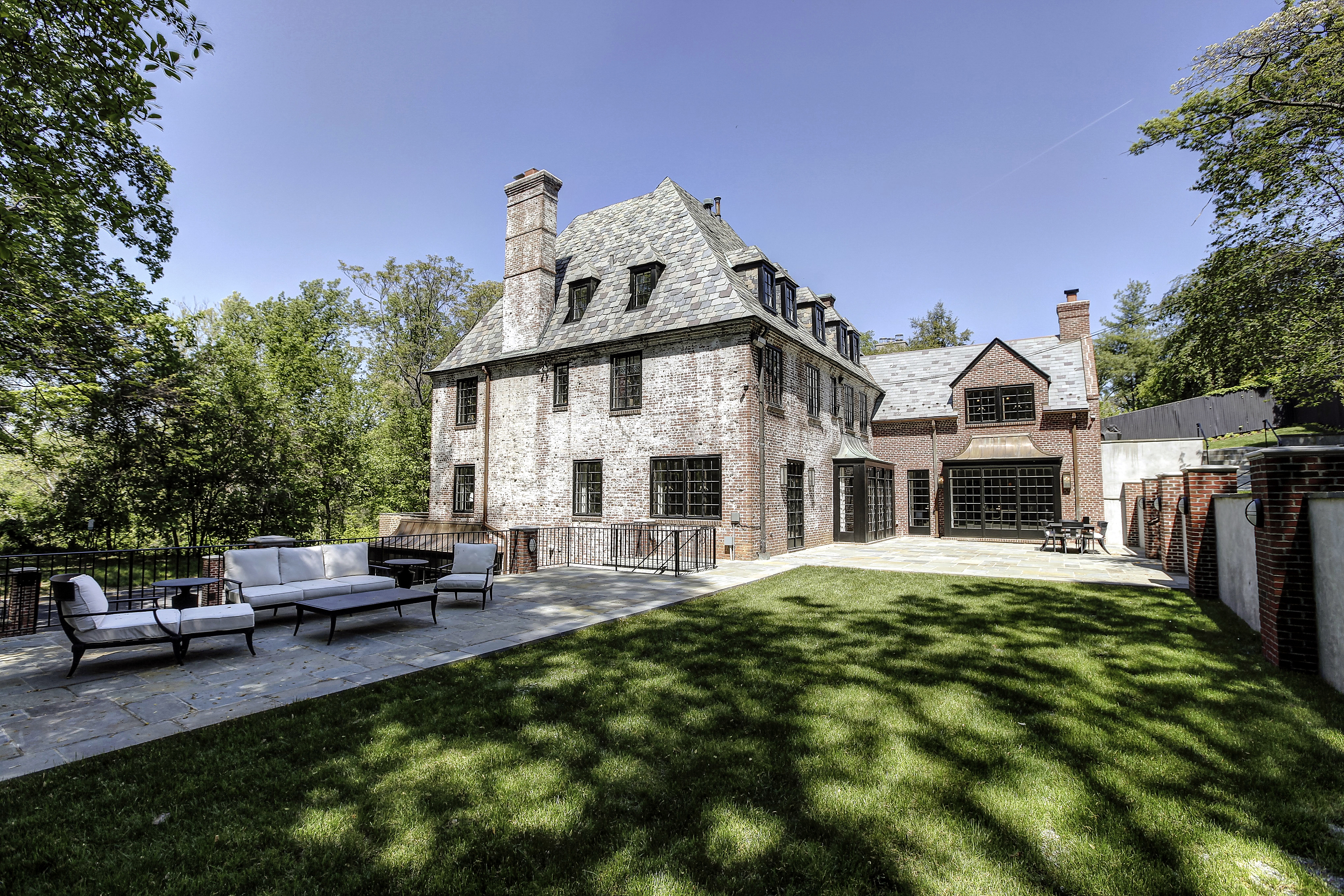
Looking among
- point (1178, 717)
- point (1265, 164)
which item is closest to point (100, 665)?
point (1178, 717)

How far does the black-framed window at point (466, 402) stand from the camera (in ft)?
72.1

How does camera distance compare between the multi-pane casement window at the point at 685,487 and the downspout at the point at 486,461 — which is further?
the downspout at the point at 486,461

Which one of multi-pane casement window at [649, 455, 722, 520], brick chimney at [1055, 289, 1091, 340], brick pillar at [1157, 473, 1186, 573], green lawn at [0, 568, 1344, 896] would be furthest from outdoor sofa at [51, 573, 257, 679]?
brick chimney at [1055, 289, 1091, 340]

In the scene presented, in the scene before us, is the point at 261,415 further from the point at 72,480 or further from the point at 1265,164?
the point at 1265,164

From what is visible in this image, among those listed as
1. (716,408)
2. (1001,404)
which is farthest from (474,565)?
(1001,404)

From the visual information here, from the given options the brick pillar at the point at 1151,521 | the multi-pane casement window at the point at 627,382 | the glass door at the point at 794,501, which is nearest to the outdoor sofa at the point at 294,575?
the multi-pane casement window at the point at 627,382

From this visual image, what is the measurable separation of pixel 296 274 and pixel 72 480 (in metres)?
19.9

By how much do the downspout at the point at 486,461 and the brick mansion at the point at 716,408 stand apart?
0.06m

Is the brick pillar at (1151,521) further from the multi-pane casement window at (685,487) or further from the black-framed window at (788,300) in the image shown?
the multi-pane casement window at (685,487)

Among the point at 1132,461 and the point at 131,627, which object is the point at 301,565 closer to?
the point at 131,627

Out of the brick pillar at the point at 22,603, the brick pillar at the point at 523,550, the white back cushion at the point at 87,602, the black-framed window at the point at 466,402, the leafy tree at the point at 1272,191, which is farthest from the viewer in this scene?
the black-framed window at the point at 466,402

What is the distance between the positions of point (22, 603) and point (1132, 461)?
96.6 ft

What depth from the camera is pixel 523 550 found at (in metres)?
13.9

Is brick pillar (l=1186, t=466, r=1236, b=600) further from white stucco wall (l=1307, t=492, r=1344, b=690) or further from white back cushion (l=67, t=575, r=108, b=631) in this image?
white back cushion (l=67, t=575, r=108, b=631)
